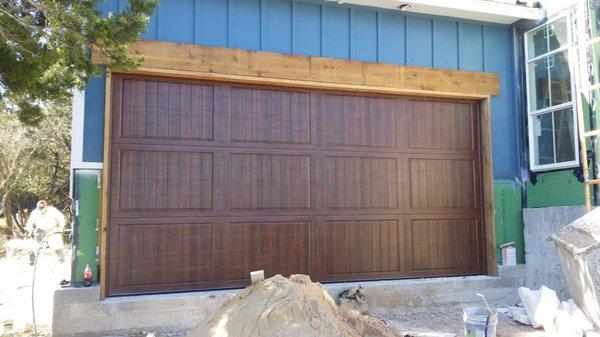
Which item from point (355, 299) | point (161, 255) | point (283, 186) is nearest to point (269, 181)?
point (283, 186)

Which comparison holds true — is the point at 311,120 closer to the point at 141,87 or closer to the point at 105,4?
the point at 141,87

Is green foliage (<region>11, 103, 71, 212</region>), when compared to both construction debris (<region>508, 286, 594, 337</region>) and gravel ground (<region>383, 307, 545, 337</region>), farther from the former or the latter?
construction debris (<region>508, 286, 594, 337</region>)

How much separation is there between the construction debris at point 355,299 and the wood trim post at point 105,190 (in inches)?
109

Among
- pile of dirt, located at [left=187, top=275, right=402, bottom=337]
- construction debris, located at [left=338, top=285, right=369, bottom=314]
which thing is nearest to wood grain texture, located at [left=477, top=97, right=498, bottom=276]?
construction debris, located at [left=338, top=285, right=369, bottom=314]

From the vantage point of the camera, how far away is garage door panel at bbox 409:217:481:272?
6.85m

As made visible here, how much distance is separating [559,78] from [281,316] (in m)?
5.42

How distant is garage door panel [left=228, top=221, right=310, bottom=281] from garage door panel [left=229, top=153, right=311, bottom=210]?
0.26 metres

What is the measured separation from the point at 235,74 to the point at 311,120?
1192mm

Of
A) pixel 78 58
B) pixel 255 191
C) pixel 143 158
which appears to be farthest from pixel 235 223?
pixel 78 58

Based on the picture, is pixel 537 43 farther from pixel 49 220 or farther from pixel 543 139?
pixel 49 220

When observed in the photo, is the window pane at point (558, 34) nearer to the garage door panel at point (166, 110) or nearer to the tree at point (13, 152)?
the garage door panel at point (166, 110)

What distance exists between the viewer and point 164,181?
587cm

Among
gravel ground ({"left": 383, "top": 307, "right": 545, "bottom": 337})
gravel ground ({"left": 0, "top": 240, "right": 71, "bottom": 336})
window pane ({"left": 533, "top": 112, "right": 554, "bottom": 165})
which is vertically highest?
window pane ({"left": 533, "top": 112, "right": 554, "bottom": 165})

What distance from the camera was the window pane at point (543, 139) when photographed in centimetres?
686
